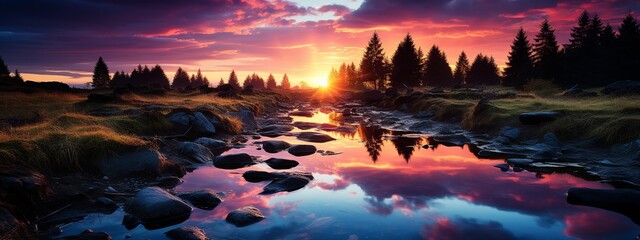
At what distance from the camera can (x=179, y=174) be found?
9898mm

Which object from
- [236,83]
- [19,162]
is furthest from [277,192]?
[236,83]

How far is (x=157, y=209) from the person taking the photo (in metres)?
6.84

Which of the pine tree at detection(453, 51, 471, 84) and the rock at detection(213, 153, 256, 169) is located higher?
the pine tree at detection(453, 51, 471, 84)

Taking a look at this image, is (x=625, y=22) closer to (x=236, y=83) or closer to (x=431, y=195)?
(x=431, y=195)

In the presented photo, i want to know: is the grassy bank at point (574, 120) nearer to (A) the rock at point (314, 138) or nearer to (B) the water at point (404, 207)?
(B) the water at point (404, 207)

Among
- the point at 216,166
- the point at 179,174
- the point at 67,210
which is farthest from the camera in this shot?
the point at 216,166

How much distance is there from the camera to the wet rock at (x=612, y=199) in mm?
7172

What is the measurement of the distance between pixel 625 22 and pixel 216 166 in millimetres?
62496

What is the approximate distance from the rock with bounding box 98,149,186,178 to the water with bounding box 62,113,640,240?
0.68 metres

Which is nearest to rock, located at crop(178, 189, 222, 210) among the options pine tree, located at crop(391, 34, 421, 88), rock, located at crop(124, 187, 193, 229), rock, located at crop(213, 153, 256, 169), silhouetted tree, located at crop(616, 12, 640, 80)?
rock, located at crop(124, 187, 193, 229)

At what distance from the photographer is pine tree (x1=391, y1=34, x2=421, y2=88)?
226 feet

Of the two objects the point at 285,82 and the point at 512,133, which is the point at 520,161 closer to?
the point at 512,133

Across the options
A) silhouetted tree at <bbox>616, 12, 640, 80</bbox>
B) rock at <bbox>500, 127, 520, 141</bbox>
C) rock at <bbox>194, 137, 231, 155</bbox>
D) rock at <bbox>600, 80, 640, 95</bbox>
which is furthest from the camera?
silhouetted tree at <bbox>616, 12, 640, 80</bbox>

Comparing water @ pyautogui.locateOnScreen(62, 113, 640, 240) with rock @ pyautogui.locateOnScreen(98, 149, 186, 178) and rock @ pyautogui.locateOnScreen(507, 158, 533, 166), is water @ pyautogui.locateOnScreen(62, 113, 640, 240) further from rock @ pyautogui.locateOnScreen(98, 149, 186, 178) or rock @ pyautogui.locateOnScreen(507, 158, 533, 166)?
rock @ pyautogui.locateOnScreen(98, 149, 186, 178)
